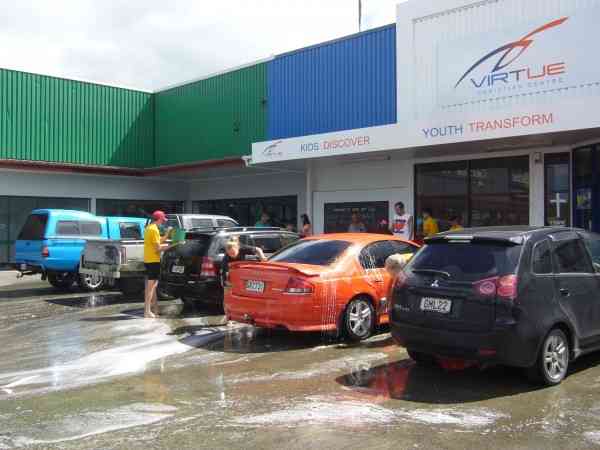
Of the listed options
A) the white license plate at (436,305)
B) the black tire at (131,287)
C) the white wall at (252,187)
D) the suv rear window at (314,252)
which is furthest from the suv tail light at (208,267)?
the white wall at (252,187)

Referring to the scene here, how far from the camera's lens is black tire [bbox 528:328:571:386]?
5.95 metres

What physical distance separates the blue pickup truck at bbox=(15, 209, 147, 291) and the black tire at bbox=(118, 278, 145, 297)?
3.84 ft

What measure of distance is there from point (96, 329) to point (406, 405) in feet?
20.2

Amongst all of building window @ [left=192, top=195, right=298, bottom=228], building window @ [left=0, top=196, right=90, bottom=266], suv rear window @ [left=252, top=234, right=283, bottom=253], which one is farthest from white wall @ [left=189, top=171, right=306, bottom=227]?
suv rear window @ [left=252, top=234, right=283, bottom=253]

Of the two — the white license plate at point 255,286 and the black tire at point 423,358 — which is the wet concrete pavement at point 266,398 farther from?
→ the white license plate at point 255,286

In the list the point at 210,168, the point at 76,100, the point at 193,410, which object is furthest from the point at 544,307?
the point at 76,100

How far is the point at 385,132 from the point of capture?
1441 cm

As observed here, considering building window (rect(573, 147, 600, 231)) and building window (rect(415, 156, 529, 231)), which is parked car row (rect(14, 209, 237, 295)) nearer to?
building window (rect(415, 156, 529, 231))

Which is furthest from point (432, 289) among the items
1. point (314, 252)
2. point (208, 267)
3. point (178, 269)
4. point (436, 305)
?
point (178, 269)

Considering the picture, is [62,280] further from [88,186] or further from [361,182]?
[88,186]

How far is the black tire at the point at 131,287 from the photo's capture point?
46.0 ft

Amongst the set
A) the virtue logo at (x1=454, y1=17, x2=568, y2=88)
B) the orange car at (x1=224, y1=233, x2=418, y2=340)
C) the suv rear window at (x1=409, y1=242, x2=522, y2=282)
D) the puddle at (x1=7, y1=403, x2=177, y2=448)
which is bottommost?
the puddle at (x1=7, y1=403, x2=177, y2=448)

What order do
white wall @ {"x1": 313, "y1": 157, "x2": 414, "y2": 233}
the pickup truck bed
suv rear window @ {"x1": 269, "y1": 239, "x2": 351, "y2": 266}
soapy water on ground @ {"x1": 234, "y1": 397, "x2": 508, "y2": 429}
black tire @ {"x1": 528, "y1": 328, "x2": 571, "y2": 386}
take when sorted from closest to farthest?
1. soapy water on ground @ {"x1": 234, "y1": 397, "x2": 508, "y2": 429}
2. black tire @ {"x1": 528, "y1": 328, "x2": 571, "y2": 386}
3. suv rear window @ {"x1": 269, "y1": 239, "x2": 351, "y2": 266}
4. the pickup truck bed
5. white wall @ {"x1": 313, "y1": 157, "x2": 414, "y2": 233}

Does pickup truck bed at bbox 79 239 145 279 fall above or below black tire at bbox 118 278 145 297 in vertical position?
above
